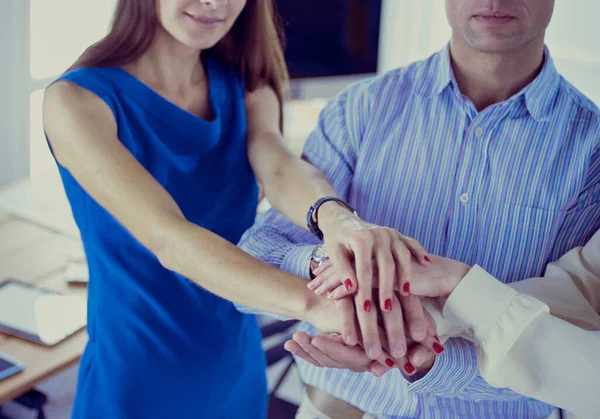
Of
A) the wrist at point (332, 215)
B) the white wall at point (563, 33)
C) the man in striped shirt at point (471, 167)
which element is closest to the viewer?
the wrist at point (332, 215)

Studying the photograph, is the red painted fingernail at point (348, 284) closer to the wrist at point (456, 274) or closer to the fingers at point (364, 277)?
the fingers at point (364, 277)

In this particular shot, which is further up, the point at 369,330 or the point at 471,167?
the point at 471,167

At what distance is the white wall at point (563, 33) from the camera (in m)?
2.94

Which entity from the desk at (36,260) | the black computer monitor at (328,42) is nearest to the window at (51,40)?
the desk at (36,260)

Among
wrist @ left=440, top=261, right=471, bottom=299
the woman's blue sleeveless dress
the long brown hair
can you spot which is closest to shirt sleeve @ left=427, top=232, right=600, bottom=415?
wrist @ left=440, top=261, right=471, bottom=299

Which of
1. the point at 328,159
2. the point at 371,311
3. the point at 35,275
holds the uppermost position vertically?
the point at 328,159

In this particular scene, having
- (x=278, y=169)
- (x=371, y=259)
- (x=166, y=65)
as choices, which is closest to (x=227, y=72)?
(x=166, y=65)

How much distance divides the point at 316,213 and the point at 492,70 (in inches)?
16.5

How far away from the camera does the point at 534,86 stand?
4.09 ft

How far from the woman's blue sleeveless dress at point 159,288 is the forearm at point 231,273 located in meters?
0.19

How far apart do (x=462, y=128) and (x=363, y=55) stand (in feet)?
4.62

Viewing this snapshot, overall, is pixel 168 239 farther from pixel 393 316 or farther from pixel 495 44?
pixel 495 44

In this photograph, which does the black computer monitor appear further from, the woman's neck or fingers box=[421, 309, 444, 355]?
fingers box=[421, 309, 444, 355]

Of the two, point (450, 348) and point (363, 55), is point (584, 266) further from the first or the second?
point (363, 55)
